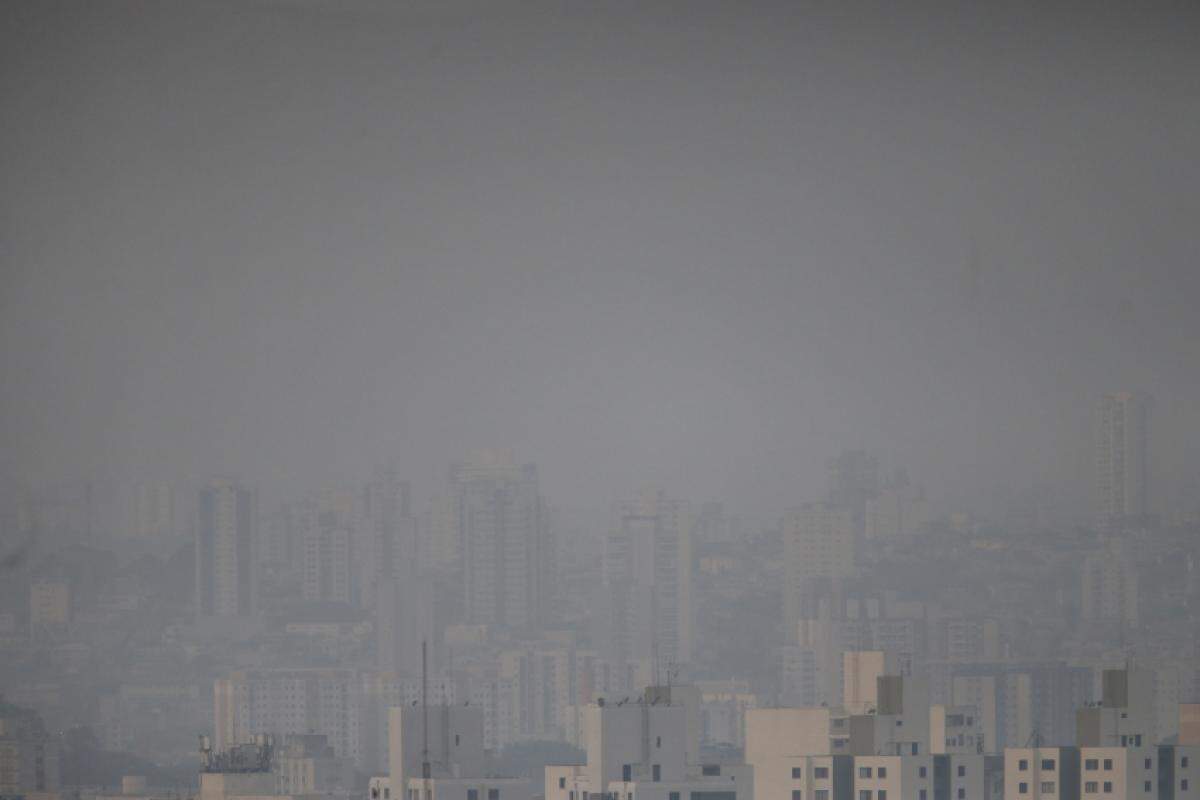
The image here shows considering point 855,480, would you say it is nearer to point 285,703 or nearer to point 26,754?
point 285,703

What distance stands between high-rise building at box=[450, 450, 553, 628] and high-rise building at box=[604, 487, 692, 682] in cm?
41

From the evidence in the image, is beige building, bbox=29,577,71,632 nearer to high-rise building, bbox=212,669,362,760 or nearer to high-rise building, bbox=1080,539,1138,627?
high-rise building, bbox=212,669,362,760

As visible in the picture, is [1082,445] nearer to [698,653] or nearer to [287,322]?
[698,653]

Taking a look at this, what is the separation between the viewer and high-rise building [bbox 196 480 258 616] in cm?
1573

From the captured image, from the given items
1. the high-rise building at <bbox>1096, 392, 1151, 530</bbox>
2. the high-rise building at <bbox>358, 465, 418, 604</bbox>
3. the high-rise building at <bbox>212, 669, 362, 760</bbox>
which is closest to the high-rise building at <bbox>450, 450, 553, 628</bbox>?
the high-rise building at <bbox>358, 465, 418, 604</bbox>

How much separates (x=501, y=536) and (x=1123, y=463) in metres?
3.52

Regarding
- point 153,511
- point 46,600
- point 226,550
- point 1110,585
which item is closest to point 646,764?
point 46,600

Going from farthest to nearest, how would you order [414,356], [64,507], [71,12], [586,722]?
[414,356] < [64,507] < [71,12] < [586,722]

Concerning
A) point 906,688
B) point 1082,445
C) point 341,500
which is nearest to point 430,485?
point 341,500

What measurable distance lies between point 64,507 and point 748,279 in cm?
463

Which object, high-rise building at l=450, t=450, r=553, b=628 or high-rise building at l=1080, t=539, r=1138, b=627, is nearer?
high-rise building at l=1080, t=539, r=1138, b=627

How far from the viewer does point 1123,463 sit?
15.6 meters

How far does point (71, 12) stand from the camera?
1339 cm

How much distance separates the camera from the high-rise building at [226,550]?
15.7m
